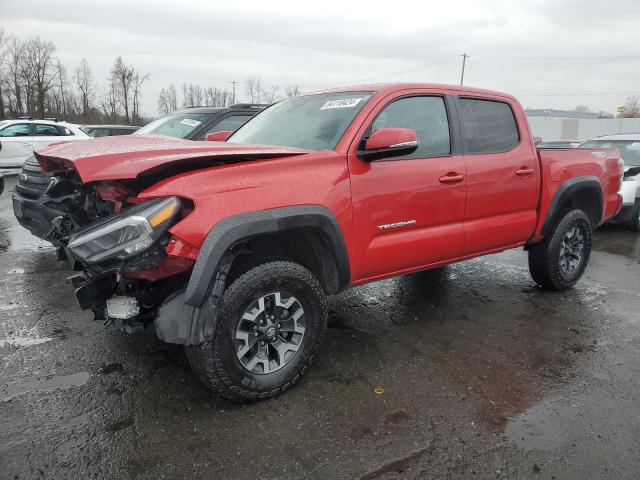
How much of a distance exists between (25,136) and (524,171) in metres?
12.7

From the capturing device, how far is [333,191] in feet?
9.81

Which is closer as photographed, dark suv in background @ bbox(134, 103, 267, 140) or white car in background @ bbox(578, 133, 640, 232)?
dark suv in background @ bbox(134, 103, 267, 140)

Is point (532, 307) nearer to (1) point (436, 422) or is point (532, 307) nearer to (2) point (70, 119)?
(1) point (436, 422)

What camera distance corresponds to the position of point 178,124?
22.5 ft

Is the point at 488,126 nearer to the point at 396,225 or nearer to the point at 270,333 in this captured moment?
the point at 396,225

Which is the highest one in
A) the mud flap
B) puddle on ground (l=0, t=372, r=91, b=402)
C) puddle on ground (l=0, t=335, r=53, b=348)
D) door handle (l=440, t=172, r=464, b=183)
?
door handle (l=440, t=172, r=464, b=183)

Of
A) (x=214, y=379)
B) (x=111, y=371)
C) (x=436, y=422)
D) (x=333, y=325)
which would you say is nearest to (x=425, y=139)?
(x=333, y=325)

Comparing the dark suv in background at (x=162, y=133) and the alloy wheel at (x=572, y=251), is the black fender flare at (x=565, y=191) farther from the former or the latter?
the dark suv in background at (x=162, y=133)

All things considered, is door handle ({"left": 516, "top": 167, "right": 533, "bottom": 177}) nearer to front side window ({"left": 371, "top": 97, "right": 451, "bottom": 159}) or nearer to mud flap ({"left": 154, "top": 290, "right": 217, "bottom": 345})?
front side window ({"left": 371, "top": 97, "right": 451, "bottom": 159})

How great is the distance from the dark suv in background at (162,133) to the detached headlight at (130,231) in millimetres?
2744

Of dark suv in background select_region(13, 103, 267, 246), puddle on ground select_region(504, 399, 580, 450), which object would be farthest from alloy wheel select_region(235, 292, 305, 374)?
dark suv in background select_region(13, 103, 267, 246)

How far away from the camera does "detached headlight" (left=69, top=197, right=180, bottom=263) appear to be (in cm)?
241

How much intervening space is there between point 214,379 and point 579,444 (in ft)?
6.29

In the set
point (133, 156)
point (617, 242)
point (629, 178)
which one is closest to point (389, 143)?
point (133, 156)
